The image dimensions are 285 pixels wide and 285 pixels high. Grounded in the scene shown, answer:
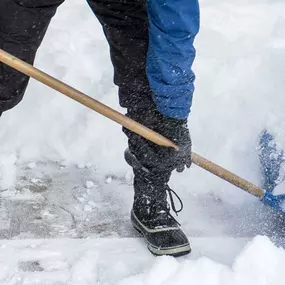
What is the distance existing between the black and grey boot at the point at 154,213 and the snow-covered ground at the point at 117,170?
7 cm

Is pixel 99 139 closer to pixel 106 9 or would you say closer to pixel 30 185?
pixel 30 185

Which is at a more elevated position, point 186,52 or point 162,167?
point 186,52

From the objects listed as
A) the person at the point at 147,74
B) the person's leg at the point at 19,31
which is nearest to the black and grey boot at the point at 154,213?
the person at the point at 147,74

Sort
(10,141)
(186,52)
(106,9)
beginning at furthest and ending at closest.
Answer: (10,141), (106,9), (186,52)

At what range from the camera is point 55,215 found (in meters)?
3.30

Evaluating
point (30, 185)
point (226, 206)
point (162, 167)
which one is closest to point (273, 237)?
point (226, 206)

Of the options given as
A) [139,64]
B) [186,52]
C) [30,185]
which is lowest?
[30,185]

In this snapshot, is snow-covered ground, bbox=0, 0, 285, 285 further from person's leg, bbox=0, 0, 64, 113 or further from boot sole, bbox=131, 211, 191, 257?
person's leg, bbox=0, 0, 64, 113

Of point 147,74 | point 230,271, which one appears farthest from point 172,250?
point 147,74

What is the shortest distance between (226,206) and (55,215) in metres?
0.83

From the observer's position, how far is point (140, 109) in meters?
3.03

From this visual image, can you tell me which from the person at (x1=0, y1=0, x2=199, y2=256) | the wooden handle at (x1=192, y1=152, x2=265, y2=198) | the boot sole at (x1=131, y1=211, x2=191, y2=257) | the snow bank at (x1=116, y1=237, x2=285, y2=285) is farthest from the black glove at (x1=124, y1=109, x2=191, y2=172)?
the snow bank at (x1=116, y1=237, x2=285, y2=285)

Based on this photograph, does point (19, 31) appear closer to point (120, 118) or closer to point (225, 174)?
point (120, 118)

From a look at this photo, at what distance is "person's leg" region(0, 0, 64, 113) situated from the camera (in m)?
2.83
